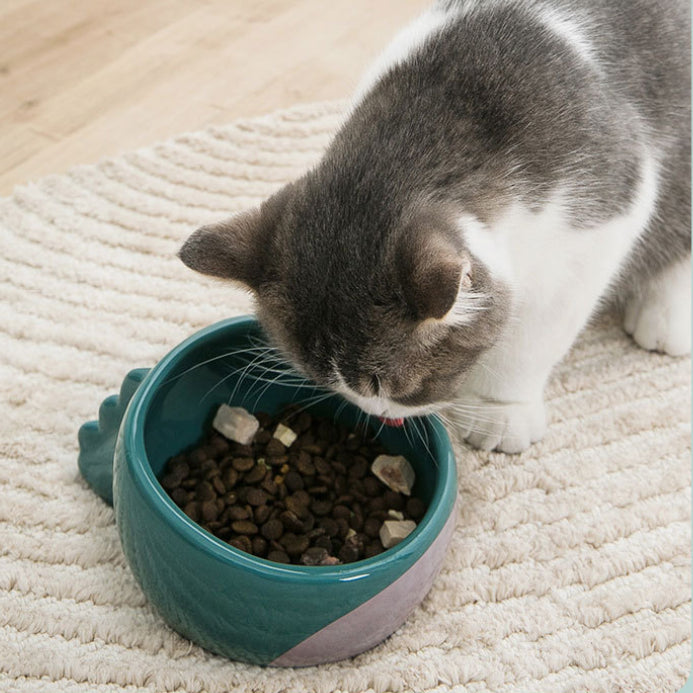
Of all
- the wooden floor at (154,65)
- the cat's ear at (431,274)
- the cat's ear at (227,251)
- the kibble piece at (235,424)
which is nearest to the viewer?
the cat's ear at (431,274)

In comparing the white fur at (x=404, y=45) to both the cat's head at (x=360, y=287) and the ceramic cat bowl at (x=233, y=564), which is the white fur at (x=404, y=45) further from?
the ceramic cat bowl at (x=233, y=564)

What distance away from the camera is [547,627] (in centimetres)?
103

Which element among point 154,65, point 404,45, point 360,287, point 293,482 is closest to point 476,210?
point 360,287

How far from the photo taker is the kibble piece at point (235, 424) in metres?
1.09

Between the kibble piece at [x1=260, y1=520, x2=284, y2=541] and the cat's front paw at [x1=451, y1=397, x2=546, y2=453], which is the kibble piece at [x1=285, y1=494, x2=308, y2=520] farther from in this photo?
the cat's front paw at [x1=451, y1=397, x2=546, y2=453]

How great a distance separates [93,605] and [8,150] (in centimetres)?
97

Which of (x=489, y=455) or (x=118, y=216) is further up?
(x=118, y=216)

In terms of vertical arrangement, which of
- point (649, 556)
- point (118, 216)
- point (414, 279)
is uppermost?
point (414, 279)

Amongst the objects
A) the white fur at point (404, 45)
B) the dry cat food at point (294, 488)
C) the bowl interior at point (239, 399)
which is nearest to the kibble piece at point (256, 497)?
the dry cat food at point (294, 488)

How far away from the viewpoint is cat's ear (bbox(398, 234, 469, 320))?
775 millimetres

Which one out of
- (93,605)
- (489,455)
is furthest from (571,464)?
(93,605)

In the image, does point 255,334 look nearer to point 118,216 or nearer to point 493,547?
point 493,547

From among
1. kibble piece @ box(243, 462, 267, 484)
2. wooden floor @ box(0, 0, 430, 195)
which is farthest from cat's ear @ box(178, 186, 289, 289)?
wooden floor @ box(0, 0, 430, 195)

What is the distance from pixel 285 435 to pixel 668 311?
0.64 m
